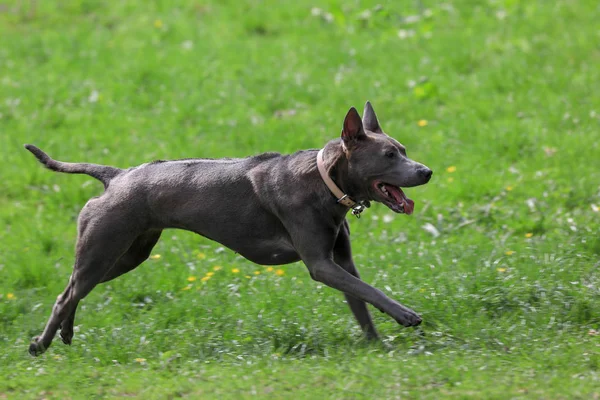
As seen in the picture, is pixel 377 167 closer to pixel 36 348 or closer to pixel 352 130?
pixel 352 130

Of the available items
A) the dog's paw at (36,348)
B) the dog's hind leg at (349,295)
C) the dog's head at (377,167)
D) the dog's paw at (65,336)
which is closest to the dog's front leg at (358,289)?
the dog's hind leg at (349,295)

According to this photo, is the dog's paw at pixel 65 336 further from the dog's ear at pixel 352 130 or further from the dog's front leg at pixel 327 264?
the dog's ear at pixel 352 130

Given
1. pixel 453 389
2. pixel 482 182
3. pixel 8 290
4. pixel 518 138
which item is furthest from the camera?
pixel 518 138

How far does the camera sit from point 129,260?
24.1 ft

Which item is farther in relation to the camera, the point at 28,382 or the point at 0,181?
the point at 0,181

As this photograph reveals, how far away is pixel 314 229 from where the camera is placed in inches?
253

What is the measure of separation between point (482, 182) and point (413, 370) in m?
4.71

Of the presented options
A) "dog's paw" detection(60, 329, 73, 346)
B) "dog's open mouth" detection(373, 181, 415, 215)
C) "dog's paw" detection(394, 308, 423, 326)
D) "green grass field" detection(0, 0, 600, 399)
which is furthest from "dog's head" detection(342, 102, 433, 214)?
"dog's paw" detection(60, 329, 73, 346)

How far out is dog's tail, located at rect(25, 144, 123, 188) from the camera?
7.19 m

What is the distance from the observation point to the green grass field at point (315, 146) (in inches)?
246

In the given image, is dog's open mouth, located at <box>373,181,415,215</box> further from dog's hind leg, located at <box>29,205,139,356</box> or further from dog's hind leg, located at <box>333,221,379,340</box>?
dog's hind leg, located at <box>29,205,139,356</box>

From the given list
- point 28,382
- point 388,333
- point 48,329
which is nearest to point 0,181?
point 48,329

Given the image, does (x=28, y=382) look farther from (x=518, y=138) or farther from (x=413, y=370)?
(x=518, y=138)

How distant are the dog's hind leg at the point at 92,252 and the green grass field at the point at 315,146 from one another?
0.76 feet
